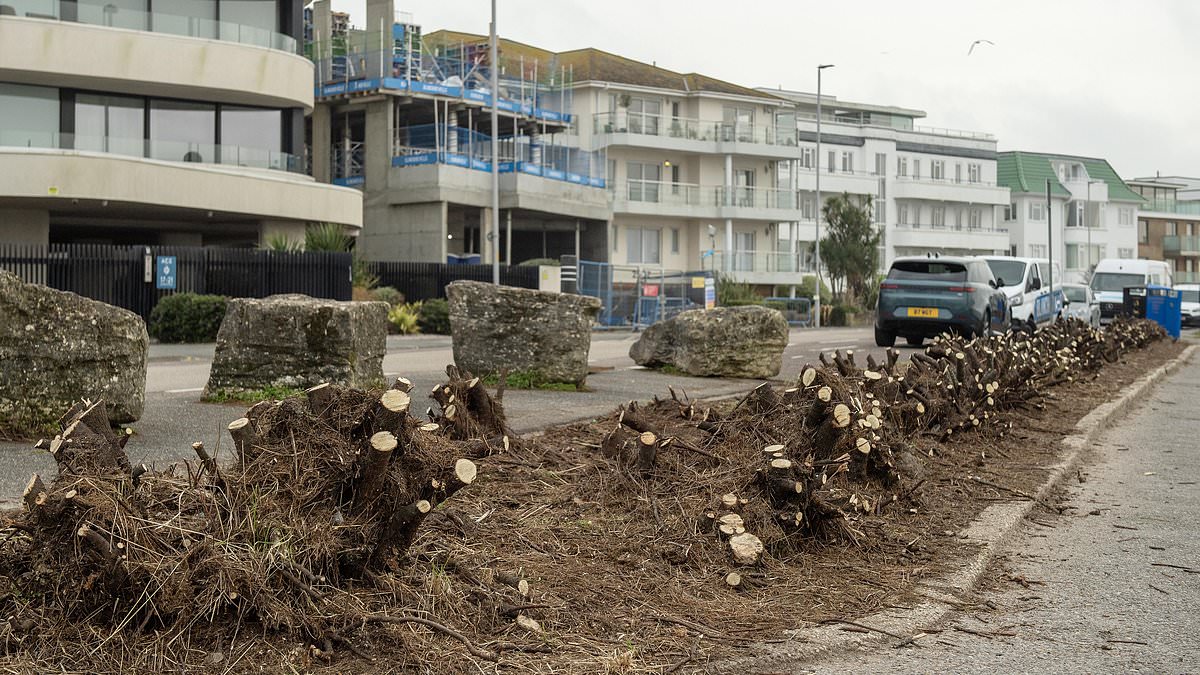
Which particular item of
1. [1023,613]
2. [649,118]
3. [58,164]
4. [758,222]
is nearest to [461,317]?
[1023,613]

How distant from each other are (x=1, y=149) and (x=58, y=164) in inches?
54.1

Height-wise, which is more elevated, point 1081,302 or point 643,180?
point 643,180

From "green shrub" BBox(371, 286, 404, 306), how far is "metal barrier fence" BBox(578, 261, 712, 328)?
6.95m

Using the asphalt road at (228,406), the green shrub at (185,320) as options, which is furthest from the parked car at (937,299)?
the green shrub at (185,320)

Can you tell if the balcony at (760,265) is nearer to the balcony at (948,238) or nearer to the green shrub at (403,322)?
the balcony at (948,238)

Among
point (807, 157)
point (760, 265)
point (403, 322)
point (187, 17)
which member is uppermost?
point (807, 157)

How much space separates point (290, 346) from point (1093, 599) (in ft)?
25.4

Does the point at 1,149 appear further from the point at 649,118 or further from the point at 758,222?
the point at 758,222

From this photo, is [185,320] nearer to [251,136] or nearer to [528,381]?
[528,381]

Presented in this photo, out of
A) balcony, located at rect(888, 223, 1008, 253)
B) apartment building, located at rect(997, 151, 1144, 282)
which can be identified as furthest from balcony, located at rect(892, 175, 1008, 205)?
apartment building, located at rect(997, 151, 1144, 282)

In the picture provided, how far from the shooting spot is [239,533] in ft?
15.2

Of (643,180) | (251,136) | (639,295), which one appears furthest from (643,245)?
(251,136)

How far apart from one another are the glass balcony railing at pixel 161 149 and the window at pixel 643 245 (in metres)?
27.7

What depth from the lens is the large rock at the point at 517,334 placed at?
14.1m
